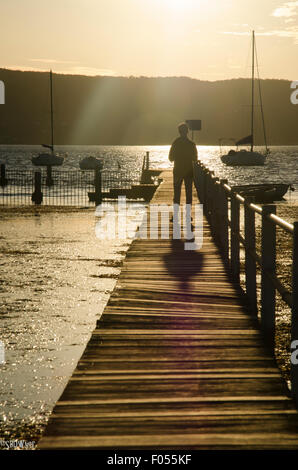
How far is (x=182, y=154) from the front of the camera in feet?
53.8

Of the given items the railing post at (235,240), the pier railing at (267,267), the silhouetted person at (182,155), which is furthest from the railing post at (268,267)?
the silhouetted person at (182,155)

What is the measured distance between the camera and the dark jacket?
644 inches

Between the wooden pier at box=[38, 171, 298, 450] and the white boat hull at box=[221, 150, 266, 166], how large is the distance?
101 m

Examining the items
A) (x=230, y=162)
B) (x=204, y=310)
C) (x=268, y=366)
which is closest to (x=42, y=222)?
(x=204, y=310)

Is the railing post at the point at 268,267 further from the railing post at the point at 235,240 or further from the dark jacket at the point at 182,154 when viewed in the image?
the dark jacket at the point at 182,154

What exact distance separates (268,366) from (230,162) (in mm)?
105432

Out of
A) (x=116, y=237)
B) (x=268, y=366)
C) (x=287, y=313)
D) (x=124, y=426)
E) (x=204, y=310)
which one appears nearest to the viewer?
(x=124, y=426)

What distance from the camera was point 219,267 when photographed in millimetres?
11156

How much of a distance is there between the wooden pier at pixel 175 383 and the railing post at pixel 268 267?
0.15m

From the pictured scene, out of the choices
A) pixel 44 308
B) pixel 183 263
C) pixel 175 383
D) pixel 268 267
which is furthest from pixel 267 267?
pixel 44 308

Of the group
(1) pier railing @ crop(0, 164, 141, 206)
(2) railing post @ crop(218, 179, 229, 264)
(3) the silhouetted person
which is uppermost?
(3) the silhouetted person

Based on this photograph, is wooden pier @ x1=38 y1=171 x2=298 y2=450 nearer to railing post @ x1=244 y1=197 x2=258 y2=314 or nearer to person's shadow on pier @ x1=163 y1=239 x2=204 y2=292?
railing post @ x1=244 y1=197 x2=258 y2=314

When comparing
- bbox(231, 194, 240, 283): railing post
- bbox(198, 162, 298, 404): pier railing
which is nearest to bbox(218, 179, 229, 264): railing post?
bbox(198, 162, 298, 404): pier railing
